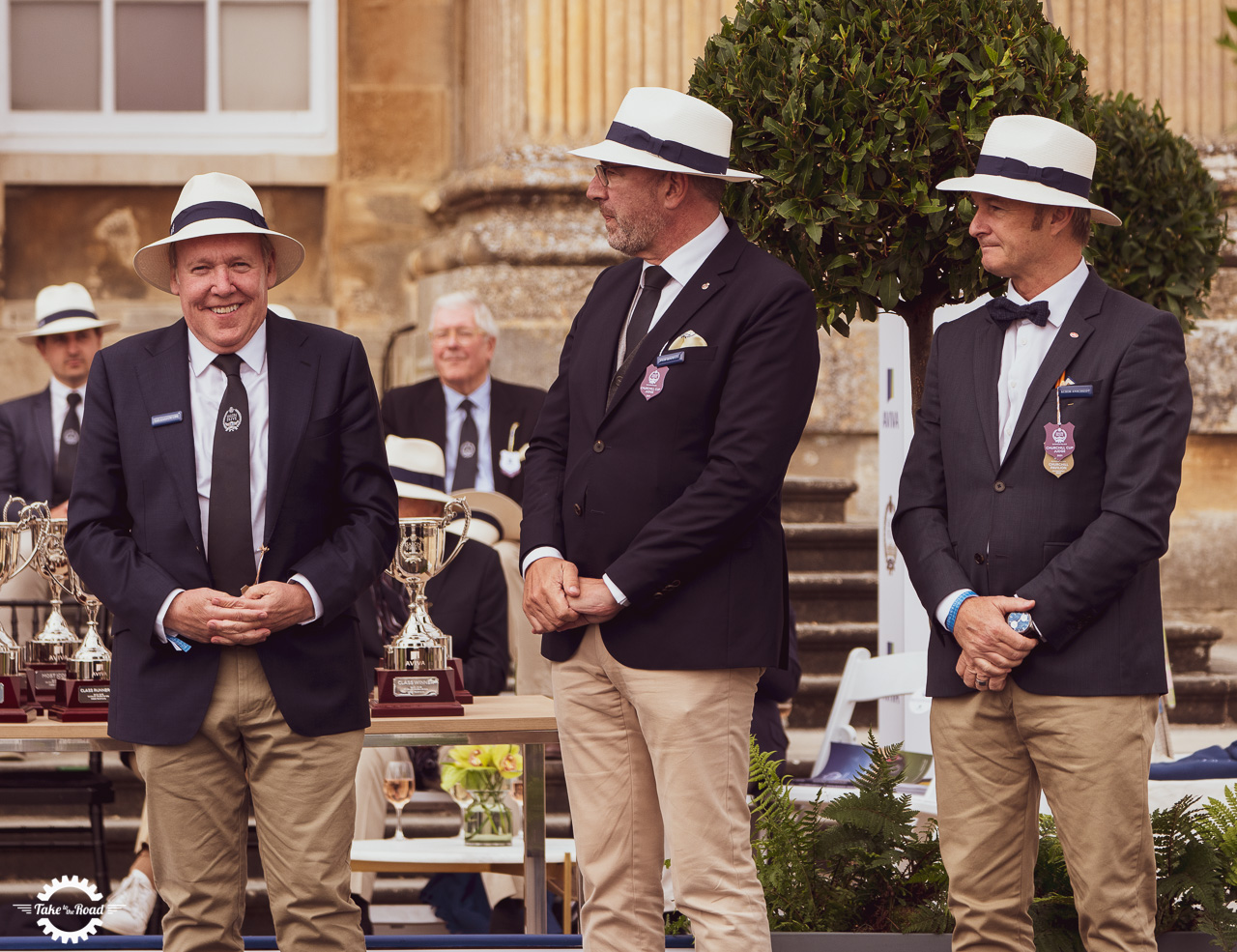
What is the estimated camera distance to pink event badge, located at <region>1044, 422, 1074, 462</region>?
3143 millimetres

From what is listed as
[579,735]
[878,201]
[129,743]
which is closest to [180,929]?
[129,743]

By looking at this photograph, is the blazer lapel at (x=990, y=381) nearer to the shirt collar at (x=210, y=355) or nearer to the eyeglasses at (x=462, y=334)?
the shirt collar at (x=210, y=355)

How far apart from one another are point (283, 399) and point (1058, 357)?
1.53 meters

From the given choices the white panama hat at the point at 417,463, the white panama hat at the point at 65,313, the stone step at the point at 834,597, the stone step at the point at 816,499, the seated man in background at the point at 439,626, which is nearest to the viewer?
the seated man in background at the point at 439,626

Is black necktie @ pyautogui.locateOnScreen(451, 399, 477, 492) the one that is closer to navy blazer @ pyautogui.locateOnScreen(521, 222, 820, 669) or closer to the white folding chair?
the white folding chair

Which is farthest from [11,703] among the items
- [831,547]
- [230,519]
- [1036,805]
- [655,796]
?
[831,547]

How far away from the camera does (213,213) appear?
132 inches

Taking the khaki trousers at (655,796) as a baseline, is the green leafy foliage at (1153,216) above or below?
above

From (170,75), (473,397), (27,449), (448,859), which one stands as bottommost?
(448,859)

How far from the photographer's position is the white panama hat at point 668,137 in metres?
3.21

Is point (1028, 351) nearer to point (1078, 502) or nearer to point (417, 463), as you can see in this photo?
point (1078, 502)

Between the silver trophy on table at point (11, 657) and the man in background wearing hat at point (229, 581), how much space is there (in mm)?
648

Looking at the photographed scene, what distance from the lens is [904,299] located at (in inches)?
158

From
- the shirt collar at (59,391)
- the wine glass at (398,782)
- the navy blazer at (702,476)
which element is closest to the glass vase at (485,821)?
the wine glass at (398,782)
